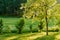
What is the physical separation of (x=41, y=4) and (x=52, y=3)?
50.3 inches

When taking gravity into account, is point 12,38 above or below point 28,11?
below

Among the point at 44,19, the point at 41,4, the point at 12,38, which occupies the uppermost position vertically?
the point at 41,4

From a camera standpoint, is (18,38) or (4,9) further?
(4,9)

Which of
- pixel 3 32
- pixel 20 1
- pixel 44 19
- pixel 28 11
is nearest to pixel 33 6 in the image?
pixel 28 11

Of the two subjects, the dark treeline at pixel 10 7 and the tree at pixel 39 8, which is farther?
the dark treeline at pixel 10 7

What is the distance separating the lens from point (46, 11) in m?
24.7

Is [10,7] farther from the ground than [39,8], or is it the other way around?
[10,7]

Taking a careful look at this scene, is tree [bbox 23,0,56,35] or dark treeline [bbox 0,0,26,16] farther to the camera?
dark treeline [bbox 0,0,26,16]

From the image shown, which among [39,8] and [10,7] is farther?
[10,7]

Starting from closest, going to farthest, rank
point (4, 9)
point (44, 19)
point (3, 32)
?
point (44, 19) < point (3, 32) < point (4, 9)

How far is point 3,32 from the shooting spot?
30781 millimetres

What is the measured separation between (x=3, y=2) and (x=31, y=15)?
4169cm

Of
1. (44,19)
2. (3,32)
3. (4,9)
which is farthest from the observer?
(4,9)

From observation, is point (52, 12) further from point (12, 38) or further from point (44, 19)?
point (12, 38)
